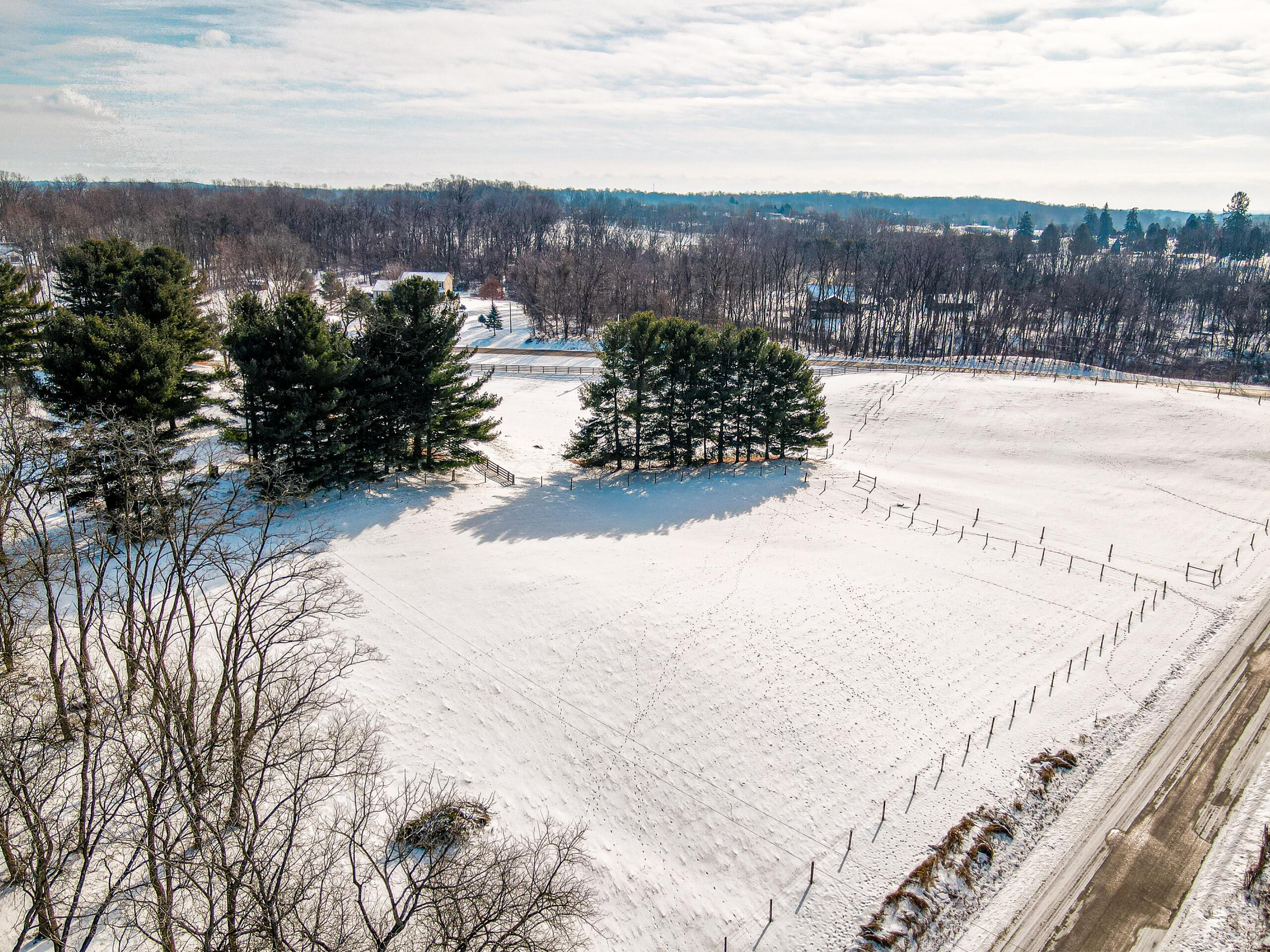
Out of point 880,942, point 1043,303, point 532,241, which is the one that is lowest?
point 880,942

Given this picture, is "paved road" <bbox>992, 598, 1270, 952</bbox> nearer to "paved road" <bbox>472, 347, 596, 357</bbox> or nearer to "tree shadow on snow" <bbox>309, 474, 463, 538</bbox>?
"tree shadow on snow" <bbox>309, 474, 463, 538</bbox>

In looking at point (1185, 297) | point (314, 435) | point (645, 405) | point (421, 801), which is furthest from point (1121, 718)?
point (1185, 297)

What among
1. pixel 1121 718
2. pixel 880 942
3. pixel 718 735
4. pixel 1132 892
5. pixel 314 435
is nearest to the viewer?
pixel 880 942

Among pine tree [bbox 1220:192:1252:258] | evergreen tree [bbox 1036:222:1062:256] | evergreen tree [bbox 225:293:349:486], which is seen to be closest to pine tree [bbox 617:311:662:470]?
evergreen tree [bbox 225:293:349:486]

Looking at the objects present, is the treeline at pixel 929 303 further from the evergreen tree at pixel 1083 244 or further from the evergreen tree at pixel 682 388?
the evergreen tree at pixel 682 388

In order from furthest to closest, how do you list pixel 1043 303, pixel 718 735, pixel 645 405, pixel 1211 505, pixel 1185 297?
pixel 1185 297 < pixel 1043 303 < pixel 645 405 < pixel 1211 505 < pixel 718 735

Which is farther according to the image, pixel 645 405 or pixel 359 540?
pixel 645 405

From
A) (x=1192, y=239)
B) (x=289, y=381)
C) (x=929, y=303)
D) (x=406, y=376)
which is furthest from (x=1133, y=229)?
(x=289, y=381)

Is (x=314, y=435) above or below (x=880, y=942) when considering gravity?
above

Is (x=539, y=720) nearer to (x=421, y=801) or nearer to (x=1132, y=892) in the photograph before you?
(x=421, y=801)
